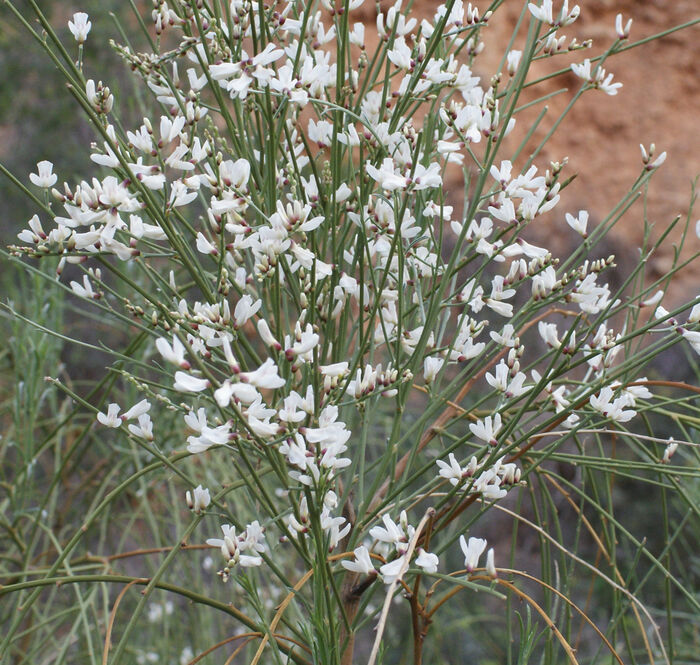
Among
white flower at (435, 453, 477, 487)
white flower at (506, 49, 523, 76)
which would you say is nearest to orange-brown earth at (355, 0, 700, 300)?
white flower at (506, 49, 523, 76)

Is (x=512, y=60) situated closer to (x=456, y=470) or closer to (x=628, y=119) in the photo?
(x=456, y=470)

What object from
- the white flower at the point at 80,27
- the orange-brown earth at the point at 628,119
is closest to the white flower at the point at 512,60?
the white flower at the point at 80,27

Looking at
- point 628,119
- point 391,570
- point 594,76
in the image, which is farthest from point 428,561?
point 628,119

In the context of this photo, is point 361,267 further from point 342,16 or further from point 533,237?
point 533,237

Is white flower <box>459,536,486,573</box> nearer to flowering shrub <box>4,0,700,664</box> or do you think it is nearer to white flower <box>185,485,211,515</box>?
flowering shrub <box>4,0,700,664</box>

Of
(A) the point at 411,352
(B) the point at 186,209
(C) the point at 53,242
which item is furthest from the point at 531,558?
(C) the point at 53,242

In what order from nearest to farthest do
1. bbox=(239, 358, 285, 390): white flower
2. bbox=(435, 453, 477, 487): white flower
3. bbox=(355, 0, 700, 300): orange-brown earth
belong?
1. bbox=(239, 358, 285, 390): white flower
2. bbox=(435, 453, 477, 487): white flower
3. bbox=(355, 0, 700, 300): orange-brown earth

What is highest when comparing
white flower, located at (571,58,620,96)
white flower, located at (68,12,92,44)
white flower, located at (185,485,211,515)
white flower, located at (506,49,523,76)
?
white flower, located at (506,49,523,76)

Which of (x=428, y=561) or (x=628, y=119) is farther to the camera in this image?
(x=628, y=119)

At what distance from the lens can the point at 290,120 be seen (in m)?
0.58

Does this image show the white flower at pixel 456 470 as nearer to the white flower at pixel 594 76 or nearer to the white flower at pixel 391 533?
the white flower at pixel 391 533

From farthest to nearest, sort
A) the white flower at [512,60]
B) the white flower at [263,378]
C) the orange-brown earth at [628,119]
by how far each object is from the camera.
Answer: the orange-brown earth at [628,119], the white flower at [512,60], the white flower at [263,378]

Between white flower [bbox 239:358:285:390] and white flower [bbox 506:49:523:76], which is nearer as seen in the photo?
white flower [bbox 239:358:285:390]

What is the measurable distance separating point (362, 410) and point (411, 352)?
0.06m
